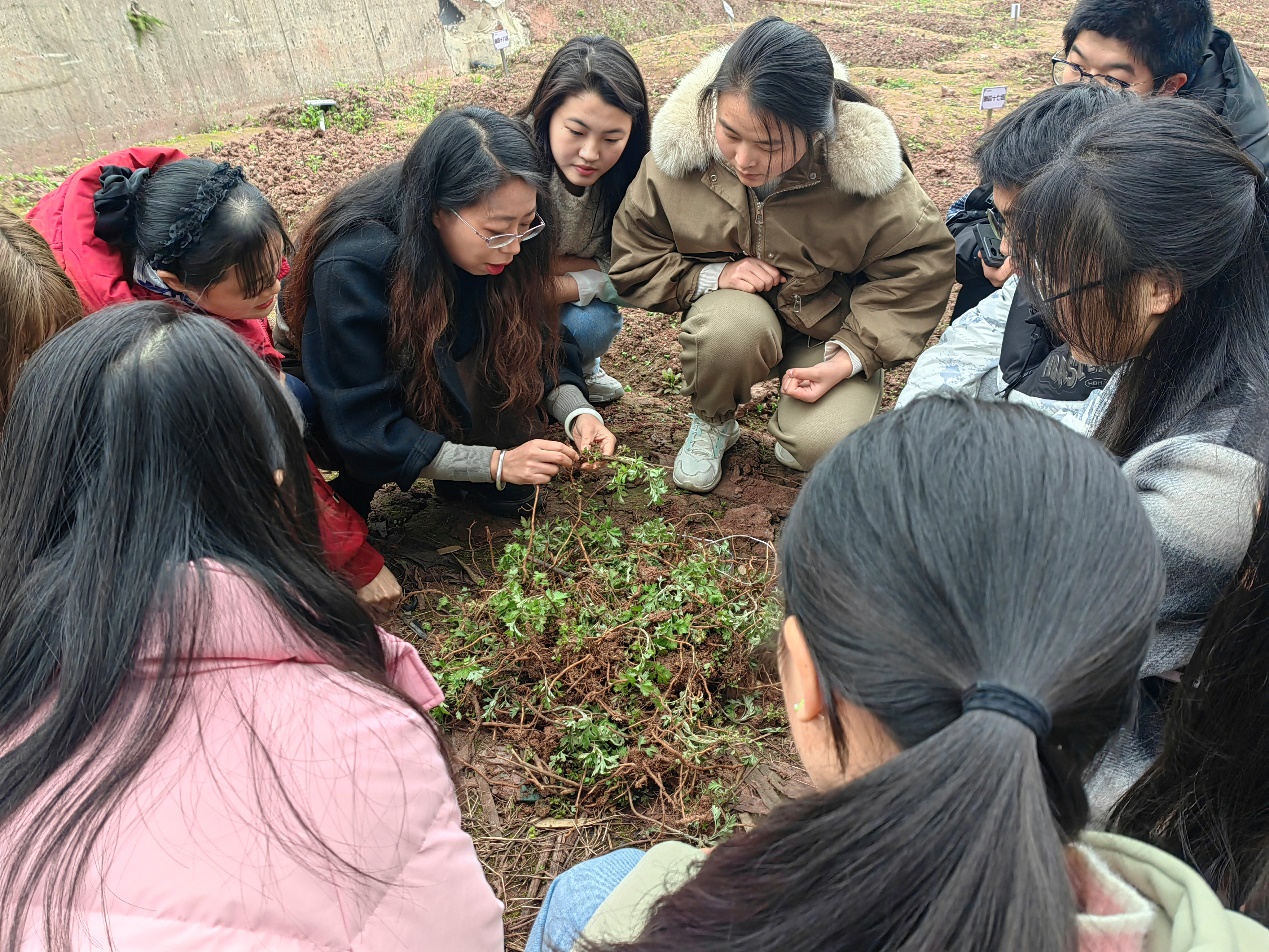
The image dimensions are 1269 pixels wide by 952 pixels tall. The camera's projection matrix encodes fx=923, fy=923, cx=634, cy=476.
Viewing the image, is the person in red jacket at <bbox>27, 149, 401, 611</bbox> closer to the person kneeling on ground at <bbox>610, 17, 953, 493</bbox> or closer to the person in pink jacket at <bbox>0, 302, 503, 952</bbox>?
the person in pink jacket at <bbox>0, 302, 503, 952</bbox>

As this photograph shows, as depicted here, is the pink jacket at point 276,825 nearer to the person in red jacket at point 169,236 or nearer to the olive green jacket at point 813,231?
the person in red jacket at point 169,236

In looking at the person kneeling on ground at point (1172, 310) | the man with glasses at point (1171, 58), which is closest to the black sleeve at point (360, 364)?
the person kneeling on ground at point (1172, 310)

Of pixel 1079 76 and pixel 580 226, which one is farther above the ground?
pixel 1079 76

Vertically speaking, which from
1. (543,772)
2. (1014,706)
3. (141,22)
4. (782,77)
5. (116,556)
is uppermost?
(141,22)

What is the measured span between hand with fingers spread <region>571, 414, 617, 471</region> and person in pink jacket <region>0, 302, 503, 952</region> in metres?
1.44

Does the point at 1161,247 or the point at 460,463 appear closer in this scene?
the point at 1161,247

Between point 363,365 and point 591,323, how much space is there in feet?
3.24

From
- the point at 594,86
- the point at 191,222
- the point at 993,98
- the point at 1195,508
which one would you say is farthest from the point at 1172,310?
the point at 993,98

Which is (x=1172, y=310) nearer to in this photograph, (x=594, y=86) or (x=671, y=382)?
(x=594, y=86)

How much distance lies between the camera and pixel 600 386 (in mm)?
3637

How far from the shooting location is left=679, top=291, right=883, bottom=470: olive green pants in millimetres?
2998

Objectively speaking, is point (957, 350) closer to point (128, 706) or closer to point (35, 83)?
point (128, 706)

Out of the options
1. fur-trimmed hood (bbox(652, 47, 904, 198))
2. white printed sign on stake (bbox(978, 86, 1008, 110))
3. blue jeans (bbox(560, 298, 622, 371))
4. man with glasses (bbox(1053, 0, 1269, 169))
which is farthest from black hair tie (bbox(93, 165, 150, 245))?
white printed sign on stake (bbox(978, 86, 1008, 110))

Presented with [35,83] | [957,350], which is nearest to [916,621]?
[957,350]
